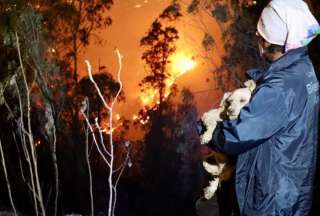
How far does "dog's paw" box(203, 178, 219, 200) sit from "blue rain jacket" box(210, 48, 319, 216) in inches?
17.7

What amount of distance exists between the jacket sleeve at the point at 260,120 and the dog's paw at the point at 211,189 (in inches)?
24.3

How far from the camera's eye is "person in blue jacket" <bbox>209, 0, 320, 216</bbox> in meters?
1.99

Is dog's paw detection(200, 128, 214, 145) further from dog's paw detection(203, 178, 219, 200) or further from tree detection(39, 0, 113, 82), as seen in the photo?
tree detection(39, 0, 113, 82)

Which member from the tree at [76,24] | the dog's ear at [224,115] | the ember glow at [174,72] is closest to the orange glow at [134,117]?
the ember glow at [174,72]

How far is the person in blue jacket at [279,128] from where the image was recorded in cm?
199

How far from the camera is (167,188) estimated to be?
25984 mm

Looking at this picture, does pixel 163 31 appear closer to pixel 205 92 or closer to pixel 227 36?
pixel 205 92

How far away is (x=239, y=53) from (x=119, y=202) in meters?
10.3

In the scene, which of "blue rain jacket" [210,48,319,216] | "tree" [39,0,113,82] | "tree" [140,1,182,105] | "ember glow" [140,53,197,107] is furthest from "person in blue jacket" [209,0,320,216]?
"ember glow" [140,53,197,107]

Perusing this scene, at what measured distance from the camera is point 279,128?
6.61ft

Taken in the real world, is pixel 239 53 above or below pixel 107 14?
Answer: below

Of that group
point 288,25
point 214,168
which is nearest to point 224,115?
point 214,168

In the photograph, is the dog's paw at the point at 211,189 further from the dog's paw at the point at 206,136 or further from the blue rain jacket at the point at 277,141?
the blue rain jacket at the point at 277,141

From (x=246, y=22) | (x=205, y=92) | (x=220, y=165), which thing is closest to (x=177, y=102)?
(x=205, y=92)
